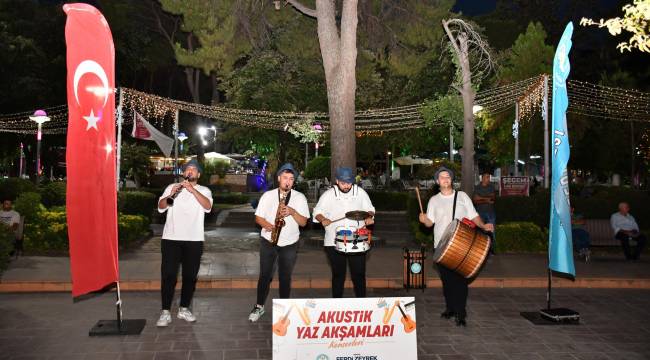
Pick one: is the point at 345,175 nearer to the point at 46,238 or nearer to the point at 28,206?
the point at 46,238

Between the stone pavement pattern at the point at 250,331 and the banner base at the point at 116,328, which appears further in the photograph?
the banner base at the point at 116,328

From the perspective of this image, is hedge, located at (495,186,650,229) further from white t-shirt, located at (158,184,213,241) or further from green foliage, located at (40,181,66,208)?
green foliage, located at (40,181,66,208)

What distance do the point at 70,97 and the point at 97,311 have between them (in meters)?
2.98

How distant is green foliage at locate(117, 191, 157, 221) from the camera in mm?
15769

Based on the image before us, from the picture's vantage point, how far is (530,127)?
117 ft

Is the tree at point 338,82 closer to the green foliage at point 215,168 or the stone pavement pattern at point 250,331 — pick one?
the stone pavement pattern at point 250,331

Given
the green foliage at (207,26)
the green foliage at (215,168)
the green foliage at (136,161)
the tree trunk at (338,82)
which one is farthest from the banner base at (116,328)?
the green foliage at (215,168)

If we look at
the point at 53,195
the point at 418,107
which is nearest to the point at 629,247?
the point at 418,107

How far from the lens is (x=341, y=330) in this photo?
14.2 ft

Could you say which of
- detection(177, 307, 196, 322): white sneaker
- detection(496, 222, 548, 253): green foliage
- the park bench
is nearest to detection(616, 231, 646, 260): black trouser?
the park bench

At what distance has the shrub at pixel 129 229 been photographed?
44.1 ft

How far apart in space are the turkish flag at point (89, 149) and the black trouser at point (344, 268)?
97.9 inches

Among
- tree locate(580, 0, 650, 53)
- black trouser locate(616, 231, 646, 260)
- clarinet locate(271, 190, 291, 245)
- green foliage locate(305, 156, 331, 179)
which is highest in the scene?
tree locate(580, 0, 650, 53)

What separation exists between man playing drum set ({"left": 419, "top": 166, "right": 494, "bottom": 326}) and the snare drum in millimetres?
856
